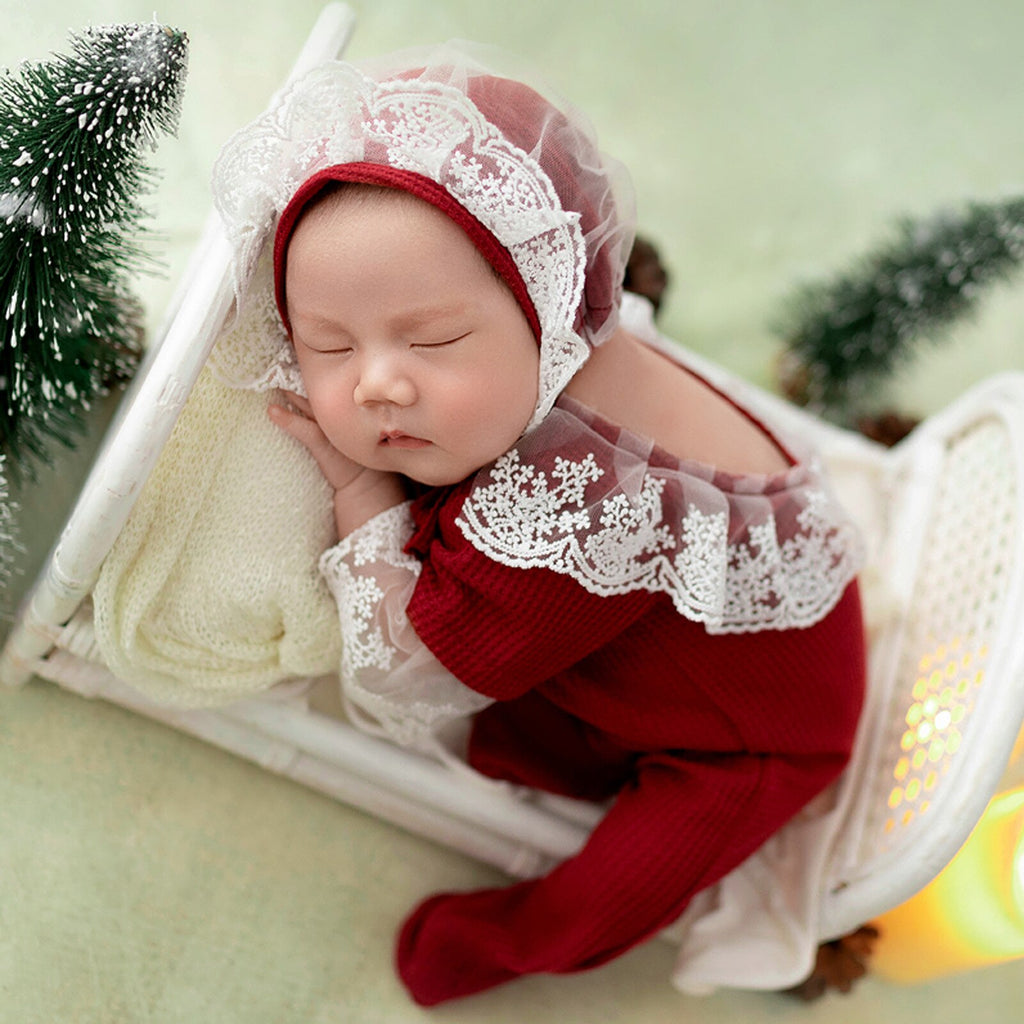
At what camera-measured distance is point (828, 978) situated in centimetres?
119

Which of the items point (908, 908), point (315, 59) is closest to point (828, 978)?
point (908, 908)

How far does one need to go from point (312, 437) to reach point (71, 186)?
28 centimetres

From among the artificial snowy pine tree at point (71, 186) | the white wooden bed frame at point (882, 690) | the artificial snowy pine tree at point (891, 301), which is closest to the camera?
the artificial snowy pine tree at point (71, 186)

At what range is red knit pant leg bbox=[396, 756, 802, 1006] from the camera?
1.00m

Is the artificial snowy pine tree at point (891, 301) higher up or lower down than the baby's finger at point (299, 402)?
higher up

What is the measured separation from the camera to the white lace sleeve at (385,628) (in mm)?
879

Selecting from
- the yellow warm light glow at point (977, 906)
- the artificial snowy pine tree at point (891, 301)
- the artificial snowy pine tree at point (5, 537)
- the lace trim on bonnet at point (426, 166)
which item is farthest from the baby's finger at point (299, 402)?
the artificial snowy pine tree at point (891, 301)

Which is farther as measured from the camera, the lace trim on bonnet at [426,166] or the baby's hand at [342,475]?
the baby's hand at [342,475]

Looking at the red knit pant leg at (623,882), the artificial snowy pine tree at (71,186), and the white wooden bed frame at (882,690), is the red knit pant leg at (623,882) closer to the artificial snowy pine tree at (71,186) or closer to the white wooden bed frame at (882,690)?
the white wooden bed frame at (882,690)

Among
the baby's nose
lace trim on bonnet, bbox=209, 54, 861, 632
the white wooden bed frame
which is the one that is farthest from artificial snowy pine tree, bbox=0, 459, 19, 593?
the baby's nose

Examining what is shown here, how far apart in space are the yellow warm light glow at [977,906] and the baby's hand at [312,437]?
0.73 metres

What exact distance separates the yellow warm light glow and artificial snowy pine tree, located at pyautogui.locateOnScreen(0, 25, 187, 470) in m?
1.00

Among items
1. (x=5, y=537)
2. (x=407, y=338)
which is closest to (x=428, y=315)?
(x=407, y=338)

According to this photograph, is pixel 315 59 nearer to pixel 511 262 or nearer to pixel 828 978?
pixel 511 262
